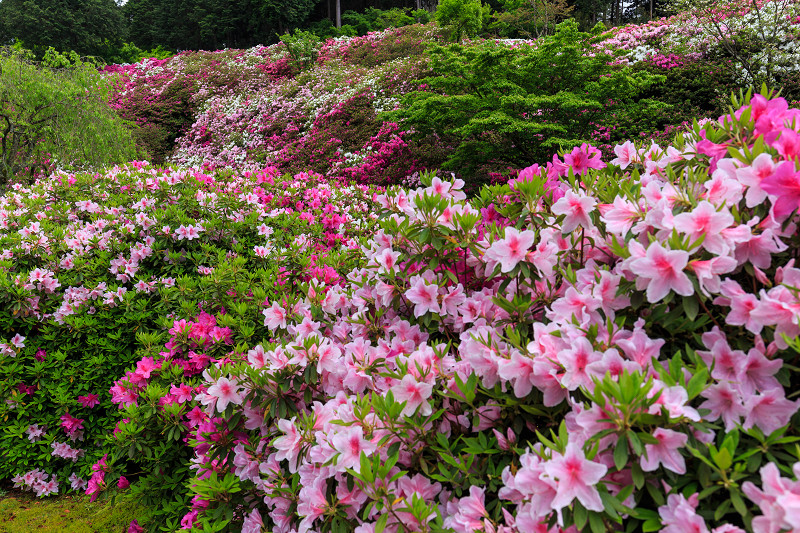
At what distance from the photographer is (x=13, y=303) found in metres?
3.37

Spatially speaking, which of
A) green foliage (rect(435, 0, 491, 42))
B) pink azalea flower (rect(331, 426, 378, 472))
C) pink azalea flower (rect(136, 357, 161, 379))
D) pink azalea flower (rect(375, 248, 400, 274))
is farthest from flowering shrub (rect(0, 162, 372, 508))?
green foliage (rect(435, 0, 491, 42))

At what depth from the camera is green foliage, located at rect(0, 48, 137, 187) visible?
6844mm

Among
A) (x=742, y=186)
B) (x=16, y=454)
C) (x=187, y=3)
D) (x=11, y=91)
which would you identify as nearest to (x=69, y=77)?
(x=11, y=91)

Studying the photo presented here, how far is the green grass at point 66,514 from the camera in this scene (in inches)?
117

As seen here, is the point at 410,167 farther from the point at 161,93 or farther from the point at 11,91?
the point at 161,93

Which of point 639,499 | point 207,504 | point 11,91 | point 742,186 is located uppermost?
point 11,91

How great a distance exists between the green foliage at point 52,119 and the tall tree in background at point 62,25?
26.8 metres

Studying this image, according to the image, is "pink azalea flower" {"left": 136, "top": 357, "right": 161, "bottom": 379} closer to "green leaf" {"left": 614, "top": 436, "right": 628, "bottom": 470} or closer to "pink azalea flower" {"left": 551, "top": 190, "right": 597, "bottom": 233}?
"pink azalea flower" {"left": 551, "top": 190, "right": 597, "bottom": 233}

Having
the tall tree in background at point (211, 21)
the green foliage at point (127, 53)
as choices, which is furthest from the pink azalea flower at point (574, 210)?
the green foliage at point (127, 53)

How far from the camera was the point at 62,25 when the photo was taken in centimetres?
2991

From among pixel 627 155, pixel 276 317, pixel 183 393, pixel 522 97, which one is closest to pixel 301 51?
pixel 522 97

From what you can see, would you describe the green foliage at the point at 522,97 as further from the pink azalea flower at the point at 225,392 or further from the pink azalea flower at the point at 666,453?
the pink azalea flower at the point at 666,453

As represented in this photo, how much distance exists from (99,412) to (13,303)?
1.02 metres

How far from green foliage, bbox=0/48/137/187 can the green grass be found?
19.0ft
